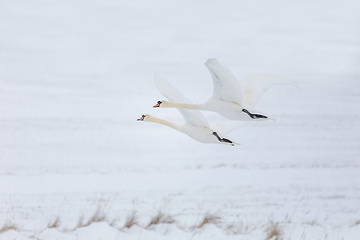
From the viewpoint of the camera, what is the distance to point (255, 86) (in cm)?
99

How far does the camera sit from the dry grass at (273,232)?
167 centimetres

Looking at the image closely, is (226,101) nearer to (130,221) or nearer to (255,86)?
(255,86)

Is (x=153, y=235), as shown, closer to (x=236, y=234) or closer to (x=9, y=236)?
(x=236, y=234)

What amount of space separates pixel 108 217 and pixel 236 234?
0.45 meters

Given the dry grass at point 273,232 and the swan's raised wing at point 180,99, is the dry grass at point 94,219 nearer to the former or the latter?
the dry grass at point 273,232

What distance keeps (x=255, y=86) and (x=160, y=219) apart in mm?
799

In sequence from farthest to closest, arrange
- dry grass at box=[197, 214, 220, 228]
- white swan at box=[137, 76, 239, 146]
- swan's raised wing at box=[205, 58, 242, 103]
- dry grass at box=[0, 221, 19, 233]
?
dry grass at box=[197, 214, 220, 228] → dry grass at box=[0, 221, 19, 233] → white swan at box=[137, 76, 239, 146] → swan's raised wing at box=[205, 58, 242, 103]

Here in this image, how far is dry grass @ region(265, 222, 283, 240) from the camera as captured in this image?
5.49 ft

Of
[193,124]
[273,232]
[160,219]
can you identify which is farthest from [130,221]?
[193,124]

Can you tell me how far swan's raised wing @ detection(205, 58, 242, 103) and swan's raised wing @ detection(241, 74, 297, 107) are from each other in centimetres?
12

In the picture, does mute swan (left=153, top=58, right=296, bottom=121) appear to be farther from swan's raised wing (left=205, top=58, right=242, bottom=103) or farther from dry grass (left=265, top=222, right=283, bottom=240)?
dry grass (left=265, top=222, right=283, bottom=240)

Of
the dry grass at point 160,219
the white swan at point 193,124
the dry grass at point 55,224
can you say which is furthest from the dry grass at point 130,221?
the white swan at point 193,124

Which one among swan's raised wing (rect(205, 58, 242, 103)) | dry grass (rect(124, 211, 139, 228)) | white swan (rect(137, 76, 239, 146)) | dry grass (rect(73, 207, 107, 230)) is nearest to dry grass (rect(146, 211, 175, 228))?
dry grass (rect(124, 211, 139, 228))

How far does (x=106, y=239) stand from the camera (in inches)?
61.3
